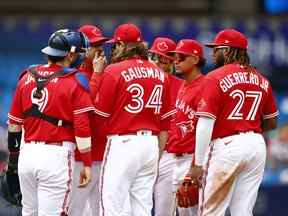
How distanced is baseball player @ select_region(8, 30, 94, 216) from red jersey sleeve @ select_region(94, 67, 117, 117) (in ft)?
0.96

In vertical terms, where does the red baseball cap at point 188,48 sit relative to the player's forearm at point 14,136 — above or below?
above

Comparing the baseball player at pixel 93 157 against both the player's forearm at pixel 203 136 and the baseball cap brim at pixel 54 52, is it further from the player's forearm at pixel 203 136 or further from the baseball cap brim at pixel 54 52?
the player's forearm at pixel 203 136

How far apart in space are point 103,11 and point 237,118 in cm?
836

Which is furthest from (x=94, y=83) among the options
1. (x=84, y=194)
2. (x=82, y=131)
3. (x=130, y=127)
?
(x=84, y=194)

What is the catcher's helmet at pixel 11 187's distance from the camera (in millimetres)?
9964

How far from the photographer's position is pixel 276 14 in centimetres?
1716

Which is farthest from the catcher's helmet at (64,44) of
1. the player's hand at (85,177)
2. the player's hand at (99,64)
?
the player's hand at (85,177)

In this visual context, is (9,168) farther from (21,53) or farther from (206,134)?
(21,53)

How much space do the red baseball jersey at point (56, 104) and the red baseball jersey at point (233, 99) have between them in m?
1.01

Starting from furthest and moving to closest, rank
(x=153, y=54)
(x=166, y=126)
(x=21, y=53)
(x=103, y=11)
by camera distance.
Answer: (x=103, y=11) → (x=21, y=53) → (x=153, y=54) → (x=166, y=126)

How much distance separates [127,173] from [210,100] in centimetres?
93

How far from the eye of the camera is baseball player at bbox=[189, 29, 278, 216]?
32.0 feet

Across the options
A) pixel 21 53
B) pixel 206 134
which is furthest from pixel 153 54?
pixel 21 53

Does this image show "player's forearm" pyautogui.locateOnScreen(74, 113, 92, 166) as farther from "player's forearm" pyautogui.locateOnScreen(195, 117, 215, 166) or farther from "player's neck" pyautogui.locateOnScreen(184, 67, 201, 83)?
"player's neck" pyautogui.locateOnScreen(184, 67, 201, 83)
